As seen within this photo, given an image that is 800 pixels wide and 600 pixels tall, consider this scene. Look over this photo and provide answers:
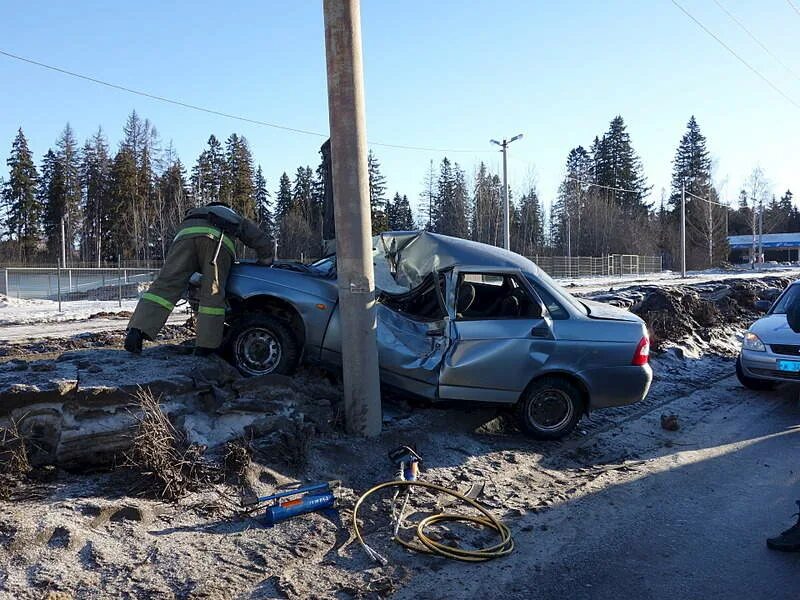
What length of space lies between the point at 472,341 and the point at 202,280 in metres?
2.69

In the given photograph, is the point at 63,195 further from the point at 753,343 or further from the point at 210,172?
the point at 753,343

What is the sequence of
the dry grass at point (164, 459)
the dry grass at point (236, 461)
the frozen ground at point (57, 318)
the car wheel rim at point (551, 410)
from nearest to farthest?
1. the dry grass at point (164, 459)
2. the dry grass at point (236, 461)
3. the car wheel rim at point (551, 410)
4. the frozen ground at point (57, 318)

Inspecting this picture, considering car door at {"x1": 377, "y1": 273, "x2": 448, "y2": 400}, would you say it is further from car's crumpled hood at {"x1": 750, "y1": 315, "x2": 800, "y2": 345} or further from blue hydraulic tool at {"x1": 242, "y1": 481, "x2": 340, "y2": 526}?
car's crumpled hood at {"x1": 750, "y1": 315, "x2": 800, "y2": 345}

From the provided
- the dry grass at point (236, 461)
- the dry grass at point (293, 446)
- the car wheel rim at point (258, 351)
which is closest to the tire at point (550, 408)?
the dry grass at point (293, 446)

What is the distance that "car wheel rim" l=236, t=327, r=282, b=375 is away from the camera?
6398 mm

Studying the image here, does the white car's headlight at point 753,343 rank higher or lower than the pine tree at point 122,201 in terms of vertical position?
lower

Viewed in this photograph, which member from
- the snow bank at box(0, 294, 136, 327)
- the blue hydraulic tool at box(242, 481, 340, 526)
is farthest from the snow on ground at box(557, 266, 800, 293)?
the blue hydraulic tool at box(242, 481, 340, 526)

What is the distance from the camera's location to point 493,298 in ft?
23.7

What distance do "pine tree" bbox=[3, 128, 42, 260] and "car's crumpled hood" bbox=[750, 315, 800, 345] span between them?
2576 inches

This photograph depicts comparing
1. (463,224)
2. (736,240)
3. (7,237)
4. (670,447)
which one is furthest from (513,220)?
(670,447)

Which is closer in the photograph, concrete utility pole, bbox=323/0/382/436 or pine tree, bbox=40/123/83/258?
concrete utility pole, bbox=323/0/382/436

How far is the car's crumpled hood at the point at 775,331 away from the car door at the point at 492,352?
4.29 meters

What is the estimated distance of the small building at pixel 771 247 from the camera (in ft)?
289

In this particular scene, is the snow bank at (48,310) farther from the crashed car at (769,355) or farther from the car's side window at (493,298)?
the crashed car at (769,355)
